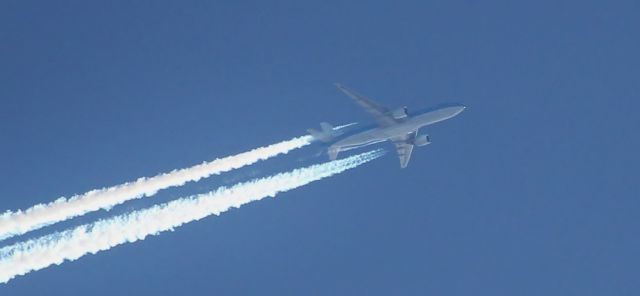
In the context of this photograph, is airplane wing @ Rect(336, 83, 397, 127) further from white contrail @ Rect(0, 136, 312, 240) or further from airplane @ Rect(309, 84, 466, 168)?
white contrail @ Rect(0, 136, 312, 240)

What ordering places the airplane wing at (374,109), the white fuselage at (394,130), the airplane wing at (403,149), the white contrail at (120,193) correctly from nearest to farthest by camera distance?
the white contrail at (120,193) → the white fuselage at (394,130) → the airplane wing at (374,109) → the airplane wing at (403,149)

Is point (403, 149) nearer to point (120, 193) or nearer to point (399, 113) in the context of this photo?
point (399, 113)

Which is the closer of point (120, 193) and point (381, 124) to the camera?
point (120, 193)

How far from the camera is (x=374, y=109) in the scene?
294ft

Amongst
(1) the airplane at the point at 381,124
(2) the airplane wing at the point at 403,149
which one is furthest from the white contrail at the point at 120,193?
(2) the airplane wing at the point at 403,149

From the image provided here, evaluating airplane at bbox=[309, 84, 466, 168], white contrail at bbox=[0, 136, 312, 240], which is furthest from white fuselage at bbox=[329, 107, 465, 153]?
white contrail at bbox=[0, 136, 312, 240]

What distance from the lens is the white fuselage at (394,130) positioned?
87.3 m

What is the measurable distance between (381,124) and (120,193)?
70.8ft

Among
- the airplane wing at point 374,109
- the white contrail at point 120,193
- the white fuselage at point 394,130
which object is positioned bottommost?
the white contrail at point 120,193

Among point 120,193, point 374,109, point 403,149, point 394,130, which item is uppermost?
point 374,109

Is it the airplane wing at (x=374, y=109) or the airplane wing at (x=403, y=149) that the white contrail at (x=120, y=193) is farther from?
the airplane wing at (x=403, y=149)

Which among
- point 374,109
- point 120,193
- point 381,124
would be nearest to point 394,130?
point 381,124

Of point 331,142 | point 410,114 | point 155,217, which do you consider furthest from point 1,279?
point 410,114

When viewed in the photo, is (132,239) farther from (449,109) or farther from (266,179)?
(449,109)
